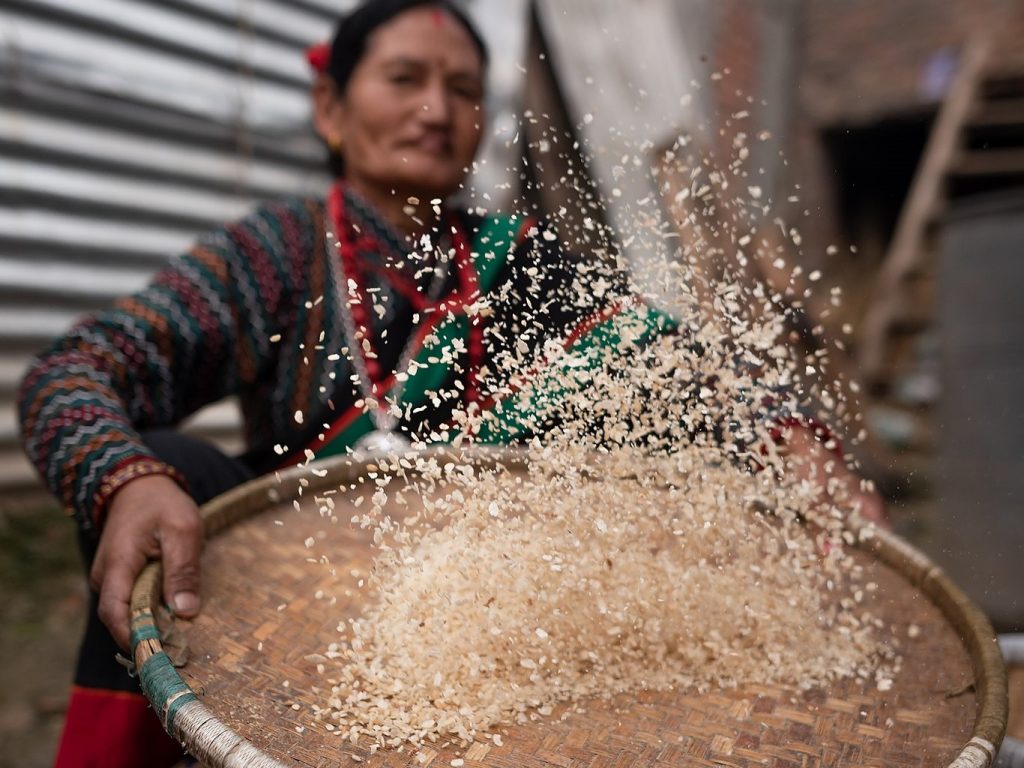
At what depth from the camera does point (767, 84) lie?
4.66 meters

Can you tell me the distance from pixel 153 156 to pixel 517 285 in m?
2.30

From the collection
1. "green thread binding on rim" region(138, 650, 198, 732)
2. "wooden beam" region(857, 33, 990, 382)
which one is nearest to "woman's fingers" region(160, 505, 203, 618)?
"green thread binding on rim" region(138, 650, 198, 732)

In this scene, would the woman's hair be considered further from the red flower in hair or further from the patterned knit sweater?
the patterned knit sweater

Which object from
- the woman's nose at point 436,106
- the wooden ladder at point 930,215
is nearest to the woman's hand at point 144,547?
the woman's nose at point 436,106

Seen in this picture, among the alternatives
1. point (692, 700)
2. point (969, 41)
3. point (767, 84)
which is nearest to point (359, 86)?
point (692, 700)

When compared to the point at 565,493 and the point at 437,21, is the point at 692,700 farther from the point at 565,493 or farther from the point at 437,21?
the point at 437,21

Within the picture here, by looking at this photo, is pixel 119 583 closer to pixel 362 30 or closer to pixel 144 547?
pixel 144 547

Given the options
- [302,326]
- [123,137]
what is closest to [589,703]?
[302,326]

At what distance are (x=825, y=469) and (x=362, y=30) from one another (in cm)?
136

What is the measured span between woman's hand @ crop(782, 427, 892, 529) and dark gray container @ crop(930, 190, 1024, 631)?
1.23 meters

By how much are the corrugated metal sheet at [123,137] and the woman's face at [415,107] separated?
131 cm

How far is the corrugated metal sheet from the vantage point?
2.67m

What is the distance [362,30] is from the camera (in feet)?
6.20

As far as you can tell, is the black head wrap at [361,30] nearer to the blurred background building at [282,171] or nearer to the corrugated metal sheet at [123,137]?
the blurred background building at [282,171]
